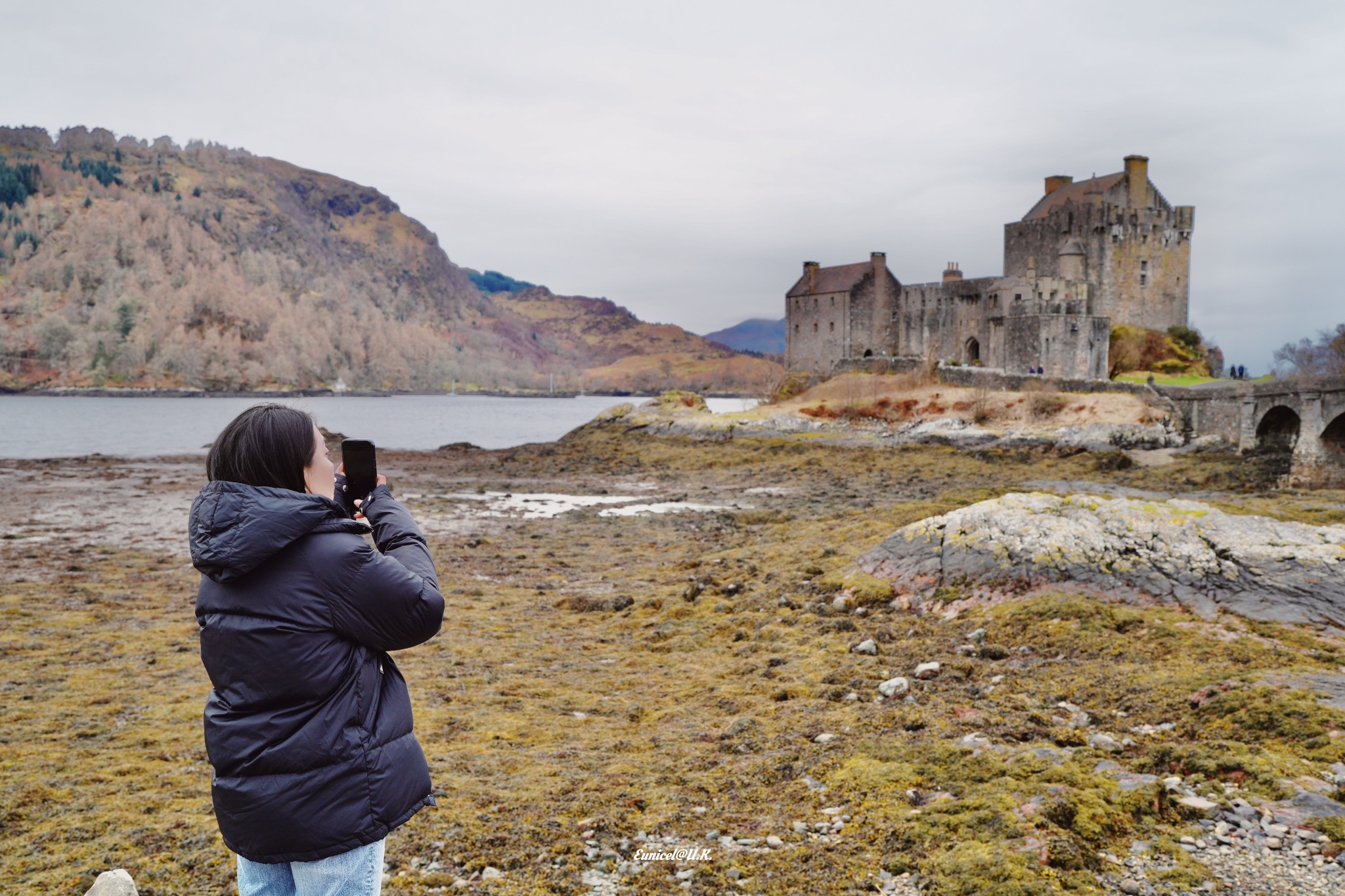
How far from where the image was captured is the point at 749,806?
4852 mm

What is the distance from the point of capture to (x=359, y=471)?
116 inches

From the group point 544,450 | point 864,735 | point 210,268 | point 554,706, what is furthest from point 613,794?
point 210,268

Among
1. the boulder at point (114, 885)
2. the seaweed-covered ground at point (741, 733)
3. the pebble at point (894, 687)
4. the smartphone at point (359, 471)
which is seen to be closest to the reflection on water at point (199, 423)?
the smartphone at point (359, 471)

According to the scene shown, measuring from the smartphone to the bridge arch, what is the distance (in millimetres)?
28456

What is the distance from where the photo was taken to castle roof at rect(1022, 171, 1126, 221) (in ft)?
160

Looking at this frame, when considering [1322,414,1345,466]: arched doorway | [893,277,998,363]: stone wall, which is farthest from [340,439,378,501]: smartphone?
[893,277,998,363]: stone wall

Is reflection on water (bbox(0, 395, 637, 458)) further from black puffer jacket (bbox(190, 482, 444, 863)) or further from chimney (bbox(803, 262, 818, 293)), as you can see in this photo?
chimney (bbox(803, 262, 818, 293))

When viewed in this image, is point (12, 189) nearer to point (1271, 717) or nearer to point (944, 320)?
point (944, 320)

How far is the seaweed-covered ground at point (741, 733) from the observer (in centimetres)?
414

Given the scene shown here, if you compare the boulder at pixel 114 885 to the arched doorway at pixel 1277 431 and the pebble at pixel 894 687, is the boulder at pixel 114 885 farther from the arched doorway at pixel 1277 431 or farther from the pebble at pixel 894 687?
the arched doorway at pixel 1277 431

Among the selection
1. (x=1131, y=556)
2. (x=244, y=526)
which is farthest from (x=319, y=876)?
(x=1131, y=556)

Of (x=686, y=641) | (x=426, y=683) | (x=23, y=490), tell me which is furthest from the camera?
(x=23, y=490)

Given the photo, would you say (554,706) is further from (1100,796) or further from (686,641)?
(1100,796)

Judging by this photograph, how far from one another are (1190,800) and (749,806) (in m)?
2.29
